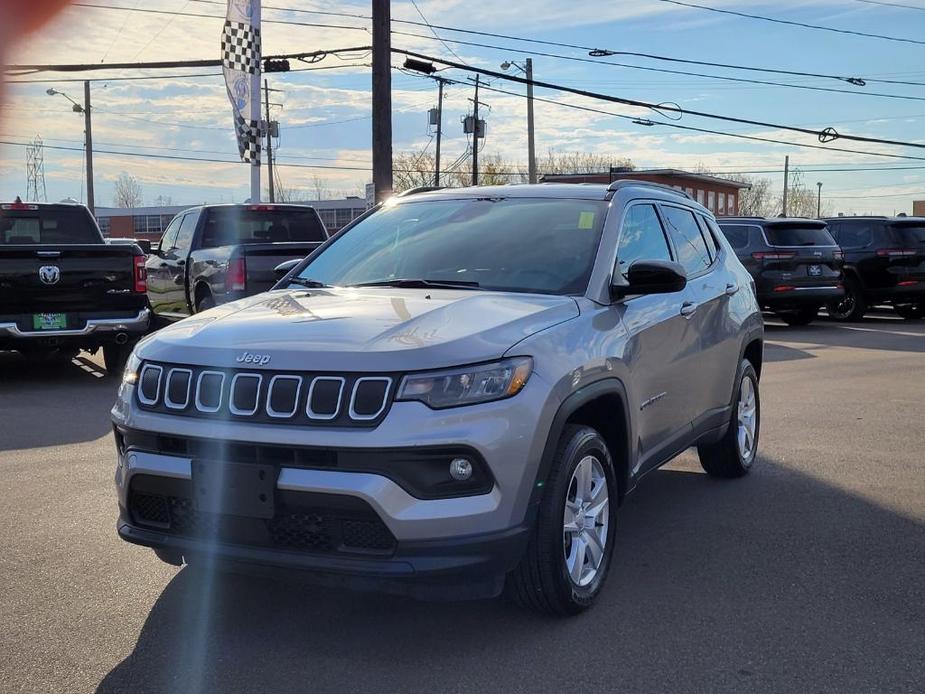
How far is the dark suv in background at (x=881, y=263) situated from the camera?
1812 centimetres

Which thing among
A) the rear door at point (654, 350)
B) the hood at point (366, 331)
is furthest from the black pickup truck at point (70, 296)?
the rear door at point (654, 350)

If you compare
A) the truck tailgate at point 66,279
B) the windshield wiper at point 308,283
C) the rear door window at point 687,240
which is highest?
the rear door window at point 687,240

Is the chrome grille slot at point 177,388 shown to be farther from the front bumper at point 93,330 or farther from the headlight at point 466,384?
the front bumper at point 93,330

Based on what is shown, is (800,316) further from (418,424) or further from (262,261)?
(418,424)

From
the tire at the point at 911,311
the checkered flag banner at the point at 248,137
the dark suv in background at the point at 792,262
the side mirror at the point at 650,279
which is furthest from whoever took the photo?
the tire at the point at 911,311

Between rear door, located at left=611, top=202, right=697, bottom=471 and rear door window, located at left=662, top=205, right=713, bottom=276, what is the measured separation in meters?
0.19

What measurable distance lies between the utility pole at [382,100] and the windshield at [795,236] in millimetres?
7203

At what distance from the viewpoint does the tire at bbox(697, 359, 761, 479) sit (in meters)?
6.22

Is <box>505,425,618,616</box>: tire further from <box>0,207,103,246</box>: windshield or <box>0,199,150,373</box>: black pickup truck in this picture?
<box>0,207,103,246</box>: windshield

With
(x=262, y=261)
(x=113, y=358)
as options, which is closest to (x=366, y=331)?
(x=262, y=261)

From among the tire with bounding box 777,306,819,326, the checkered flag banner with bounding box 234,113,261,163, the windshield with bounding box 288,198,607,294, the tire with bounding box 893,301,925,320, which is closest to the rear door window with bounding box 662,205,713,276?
the windshield with bounding box 288,198,607,294

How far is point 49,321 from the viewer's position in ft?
33.5

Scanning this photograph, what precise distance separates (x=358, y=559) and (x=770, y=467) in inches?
166

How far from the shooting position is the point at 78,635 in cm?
378
